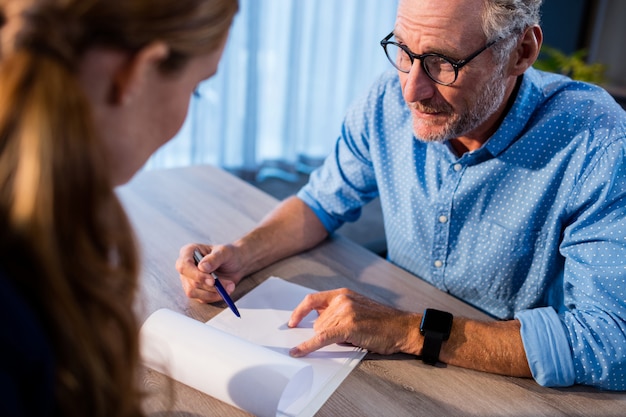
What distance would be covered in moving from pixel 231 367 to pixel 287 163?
10.1 feet

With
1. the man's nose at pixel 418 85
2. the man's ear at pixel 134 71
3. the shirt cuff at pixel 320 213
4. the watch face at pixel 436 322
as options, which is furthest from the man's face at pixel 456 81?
the man's ear at pixel 134 71

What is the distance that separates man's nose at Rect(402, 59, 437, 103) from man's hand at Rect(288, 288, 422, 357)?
18.3 inches

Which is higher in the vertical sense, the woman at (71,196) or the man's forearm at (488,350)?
the woman at (71,196)

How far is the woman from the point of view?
0.54 metres

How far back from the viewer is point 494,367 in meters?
1.05

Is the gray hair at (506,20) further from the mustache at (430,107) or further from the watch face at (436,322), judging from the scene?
the watch face at (436,322)

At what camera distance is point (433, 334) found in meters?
1.07

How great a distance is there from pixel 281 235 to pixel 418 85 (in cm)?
44

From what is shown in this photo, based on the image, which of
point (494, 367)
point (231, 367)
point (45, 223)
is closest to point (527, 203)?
point (494, 367)

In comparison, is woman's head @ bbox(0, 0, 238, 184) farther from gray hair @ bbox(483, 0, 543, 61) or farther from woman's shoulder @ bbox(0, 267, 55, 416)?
gray hair @ bbox(483, 0, 543, 61)

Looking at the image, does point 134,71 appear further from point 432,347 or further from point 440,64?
point 440,64

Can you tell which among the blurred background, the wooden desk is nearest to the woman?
the wooden desk

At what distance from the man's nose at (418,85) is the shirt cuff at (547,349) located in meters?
0.50

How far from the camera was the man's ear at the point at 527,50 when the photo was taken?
4.32 ft
